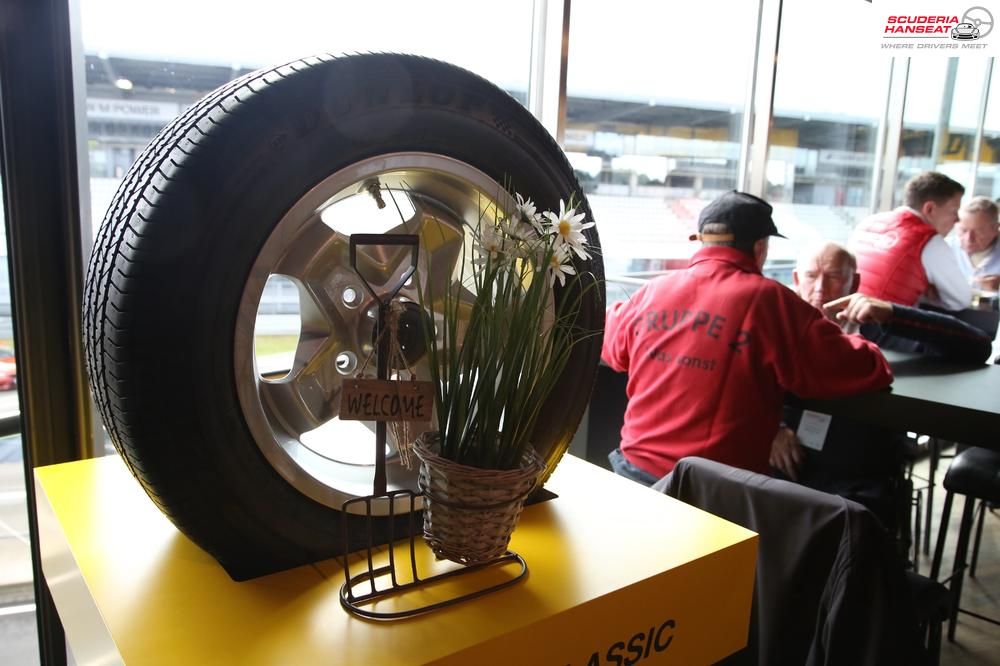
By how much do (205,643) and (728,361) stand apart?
5.59 feet

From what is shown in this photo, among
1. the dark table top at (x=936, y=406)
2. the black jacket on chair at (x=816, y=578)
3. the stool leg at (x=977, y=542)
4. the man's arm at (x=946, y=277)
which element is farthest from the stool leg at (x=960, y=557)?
the man's arm at (x=946, y=277)

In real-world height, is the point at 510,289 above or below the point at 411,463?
above

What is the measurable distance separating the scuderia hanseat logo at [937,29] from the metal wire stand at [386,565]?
3.98 m

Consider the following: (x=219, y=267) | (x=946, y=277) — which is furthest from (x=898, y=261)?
(x=219, y=267)

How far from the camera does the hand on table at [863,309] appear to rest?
248 cm

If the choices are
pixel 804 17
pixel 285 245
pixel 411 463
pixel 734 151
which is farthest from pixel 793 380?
pixel 804 17

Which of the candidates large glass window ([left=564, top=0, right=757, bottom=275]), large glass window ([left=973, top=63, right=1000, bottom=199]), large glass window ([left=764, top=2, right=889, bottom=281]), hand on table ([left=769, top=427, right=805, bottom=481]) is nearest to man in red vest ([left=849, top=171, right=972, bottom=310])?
large glass window ([left=764, top=2, right=889, bottom=281])

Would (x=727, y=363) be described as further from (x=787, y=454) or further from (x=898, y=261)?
(x=898, y=261)

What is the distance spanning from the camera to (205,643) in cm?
76

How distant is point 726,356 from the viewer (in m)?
2.15

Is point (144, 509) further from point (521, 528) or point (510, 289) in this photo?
point (510, 289)

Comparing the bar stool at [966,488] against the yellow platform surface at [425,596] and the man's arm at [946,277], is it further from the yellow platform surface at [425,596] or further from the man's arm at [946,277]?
the yellow platform surface at [425,596]

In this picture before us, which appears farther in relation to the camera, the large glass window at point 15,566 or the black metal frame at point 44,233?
the large glass window at point 15,566

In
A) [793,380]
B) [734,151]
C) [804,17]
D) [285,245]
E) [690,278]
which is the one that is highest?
[804,17]
